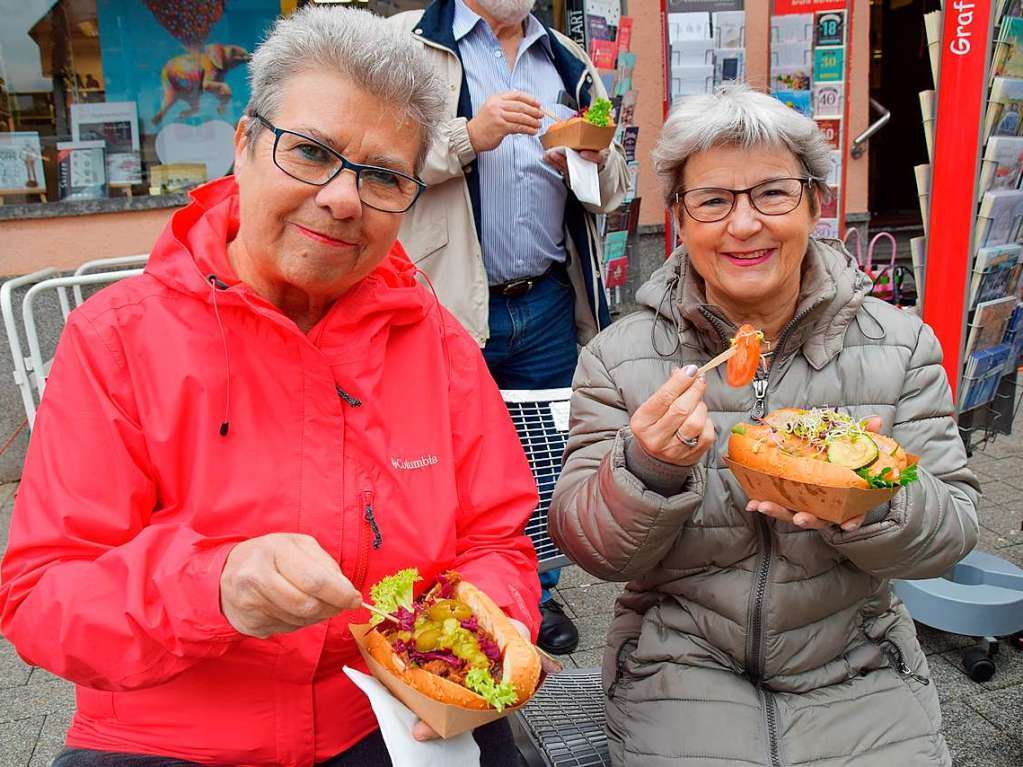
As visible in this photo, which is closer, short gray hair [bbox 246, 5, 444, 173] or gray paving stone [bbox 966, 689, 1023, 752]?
short gray hair [bbox 246, 5, 444, 173]

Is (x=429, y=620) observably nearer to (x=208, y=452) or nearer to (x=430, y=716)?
(x=430, y=716)

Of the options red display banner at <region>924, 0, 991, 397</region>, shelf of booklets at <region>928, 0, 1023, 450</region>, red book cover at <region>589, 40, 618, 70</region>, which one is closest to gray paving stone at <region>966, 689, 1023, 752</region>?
shelf of booklets at <region>928, 0, 1023, 450</region>

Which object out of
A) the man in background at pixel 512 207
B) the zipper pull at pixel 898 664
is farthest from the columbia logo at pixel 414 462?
the man in background at pixel 512 207

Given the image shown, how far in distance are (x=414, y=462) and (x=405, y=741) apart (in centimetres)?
60

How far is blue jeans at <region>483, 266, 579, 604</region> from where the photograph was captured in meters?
3.61

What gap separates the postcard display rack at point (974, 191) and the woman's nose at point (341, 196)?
7.48 ft

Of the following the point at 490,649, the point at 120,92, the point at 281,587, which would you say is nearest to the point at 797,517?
the point at 490,649

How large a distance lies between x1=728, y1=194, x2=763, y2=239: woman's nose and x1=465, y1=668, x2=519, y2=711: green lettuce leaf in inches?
48.2

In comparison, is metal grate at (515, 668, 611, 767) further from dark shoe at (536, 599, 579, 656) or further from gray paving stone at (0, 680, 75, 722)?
gray paving stone at (0, 680, 75, 722)

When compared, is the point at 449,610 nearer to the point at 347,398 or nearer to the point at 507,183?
the point at 347,398

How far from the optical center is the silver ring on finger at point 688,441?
6.02 ft

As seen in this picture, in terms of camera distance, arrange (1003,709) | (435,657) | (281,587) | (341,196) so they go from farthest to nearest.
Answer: (1003,709) → (341,196) → (435,657) → (281,587)

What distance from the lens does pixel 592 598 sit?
4.25 meters

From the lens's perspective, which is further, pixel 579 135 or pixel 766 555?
pixel 579 135
